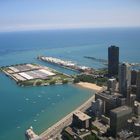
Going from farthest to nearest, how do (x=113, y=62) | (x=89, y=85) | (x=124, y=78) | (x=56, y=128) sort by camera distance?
(x=113, y=62), (x=89, y=85), (x=124, y=78), (x=56, y=128)

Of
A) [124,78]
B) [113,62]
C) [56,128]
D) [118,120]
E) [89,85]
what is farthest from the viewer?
[113,62]

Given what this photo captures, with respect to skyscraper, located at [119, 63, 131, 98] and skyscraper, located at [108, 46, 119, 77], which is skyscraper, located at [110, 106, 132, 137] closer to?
skyscraper, located at [119, 63, 131, 98]

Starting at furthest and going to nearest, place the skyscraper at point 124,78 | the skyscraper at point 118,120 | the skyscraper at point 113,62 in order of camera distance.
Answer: the skyscraper at point 113,62, the skyscraper at point 124,78, the skyscraper at point 118,120

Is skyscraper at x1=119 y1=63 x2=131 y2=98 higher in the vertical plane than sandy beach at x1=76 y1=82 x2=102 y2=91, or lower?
higher

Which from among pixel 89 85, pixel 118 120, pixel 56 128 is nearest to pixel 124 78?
pixel 89 85

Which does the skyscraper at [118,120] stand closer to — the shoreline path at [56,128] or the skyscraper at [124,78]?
the shoreline path at [56,128]

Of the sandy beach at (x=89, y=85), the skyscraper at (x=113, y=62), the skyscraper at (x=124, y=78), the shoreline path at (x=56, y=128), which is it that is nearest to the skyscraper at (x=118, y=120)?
the shoreline path at (x=56, y=128)

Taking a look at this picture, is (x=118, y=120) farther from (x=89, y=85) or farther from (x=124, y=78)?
(x=89, y=85)

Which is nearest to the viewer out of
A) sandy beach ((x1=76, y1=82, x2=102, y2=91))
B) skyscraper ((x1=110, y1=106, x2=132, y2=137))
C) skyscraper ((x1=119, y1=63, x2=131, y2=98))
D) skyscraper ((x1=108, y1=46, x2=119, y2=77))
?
skyscraper ((x1=110, y1=106, x2=132, y2=137))

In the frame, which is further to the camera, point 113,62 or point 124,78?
point 113,62

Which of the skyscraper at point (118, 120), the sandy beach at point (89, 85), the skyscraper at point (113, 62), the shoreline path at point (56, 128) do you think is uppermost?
the skyscraper at point (113, 62)

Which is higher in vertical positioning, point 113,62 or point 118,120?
point 113,62

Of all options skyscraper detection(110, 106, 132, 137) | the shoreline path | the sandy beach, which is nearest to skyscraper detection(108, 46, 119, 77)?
the sandy beach
